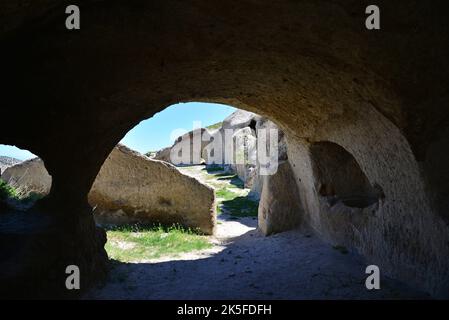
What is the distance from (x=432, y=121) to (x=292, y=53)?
4.81 feet

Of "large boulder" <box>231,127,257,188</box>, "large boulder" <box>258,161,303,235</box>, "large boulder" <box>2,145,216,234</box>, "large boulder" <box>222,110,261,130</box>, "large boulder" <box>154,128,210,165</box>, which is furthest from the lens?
"large boulder" <box>154,128,210,165</box>

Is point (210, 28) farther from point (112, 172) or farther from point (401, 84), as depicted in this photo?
point (112, 172)

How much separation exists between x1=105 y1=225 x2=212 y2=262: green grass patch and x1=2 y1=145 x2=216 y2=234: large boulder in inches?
12.4

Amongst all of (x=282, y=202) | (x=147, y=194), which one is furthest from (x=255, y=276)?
(x=147, y=194)

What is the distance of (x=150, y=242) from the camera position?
6.98 metres

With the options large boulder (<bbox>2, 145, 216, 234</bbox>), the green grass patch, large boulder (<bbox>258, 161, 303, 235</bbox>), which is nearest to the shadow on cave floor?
the green grass patch

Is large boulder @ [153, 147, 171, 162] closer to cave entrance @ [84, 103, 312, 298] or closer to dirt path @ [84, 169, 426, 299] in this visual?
cave entrance @ [84, 103, 312, 298]

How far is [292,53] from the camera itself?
3.63m

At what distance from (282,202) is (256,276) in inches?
116

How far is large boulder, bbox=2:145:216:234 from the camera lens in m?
8.34

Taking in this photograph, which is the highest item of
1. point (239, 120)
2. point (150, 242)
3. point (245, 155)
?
point (239, 120)

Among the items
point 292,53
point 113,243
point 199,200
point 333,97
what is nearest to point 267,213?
point 199,200

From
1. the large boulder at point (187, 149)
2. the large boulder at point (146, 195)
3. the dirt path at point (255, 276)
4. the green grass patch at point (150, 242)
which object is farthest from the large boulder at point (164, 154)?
the dirt path at point (255, 276)

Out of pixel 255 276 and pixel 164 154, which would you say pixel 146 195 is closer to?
pixel 255 276
